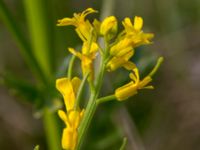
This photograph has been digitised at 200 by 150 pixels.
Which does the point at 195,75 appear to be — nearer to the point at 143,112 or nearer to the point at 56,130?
the point at 143,112

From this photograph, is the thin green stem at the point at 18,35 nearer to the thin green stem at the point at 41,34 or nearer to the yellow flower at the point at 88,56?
the thin green stem at the point at 41,34

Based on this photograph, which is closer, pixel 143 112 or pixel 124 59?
pixel 124 59

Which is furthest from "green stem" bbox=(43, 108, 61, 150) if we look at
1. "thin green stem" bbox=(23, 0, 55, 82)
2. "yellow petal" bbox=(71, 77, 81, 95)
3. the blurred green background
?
"yellow petal" bbox=(71, 77, 81, 95)

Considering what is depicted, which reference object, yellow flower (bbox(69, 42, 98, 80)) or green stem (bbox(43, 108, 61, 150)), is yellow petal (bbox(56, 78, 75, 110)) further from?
green stem (bbox(43, 108, 61, 150))

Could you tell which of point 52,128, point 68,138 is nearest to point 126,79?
point 52,128

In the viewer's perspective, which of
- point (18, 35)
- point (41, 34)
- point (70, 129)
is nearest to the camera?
point (70, 129)

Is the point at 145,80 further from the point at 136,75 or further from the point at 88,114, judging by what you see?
the point at 88,114

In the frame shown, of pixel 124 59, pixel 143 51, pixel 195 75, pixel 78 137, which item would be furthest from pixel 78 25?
pixel 195 75

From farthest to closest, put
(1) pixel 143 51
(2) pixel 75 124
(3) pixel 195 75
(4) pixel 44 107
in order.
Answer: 1. (3) pixel 195 75
2. (1) pixel 143 51
3. (4) pixel 44 107
4. (2) pixel 75 124
